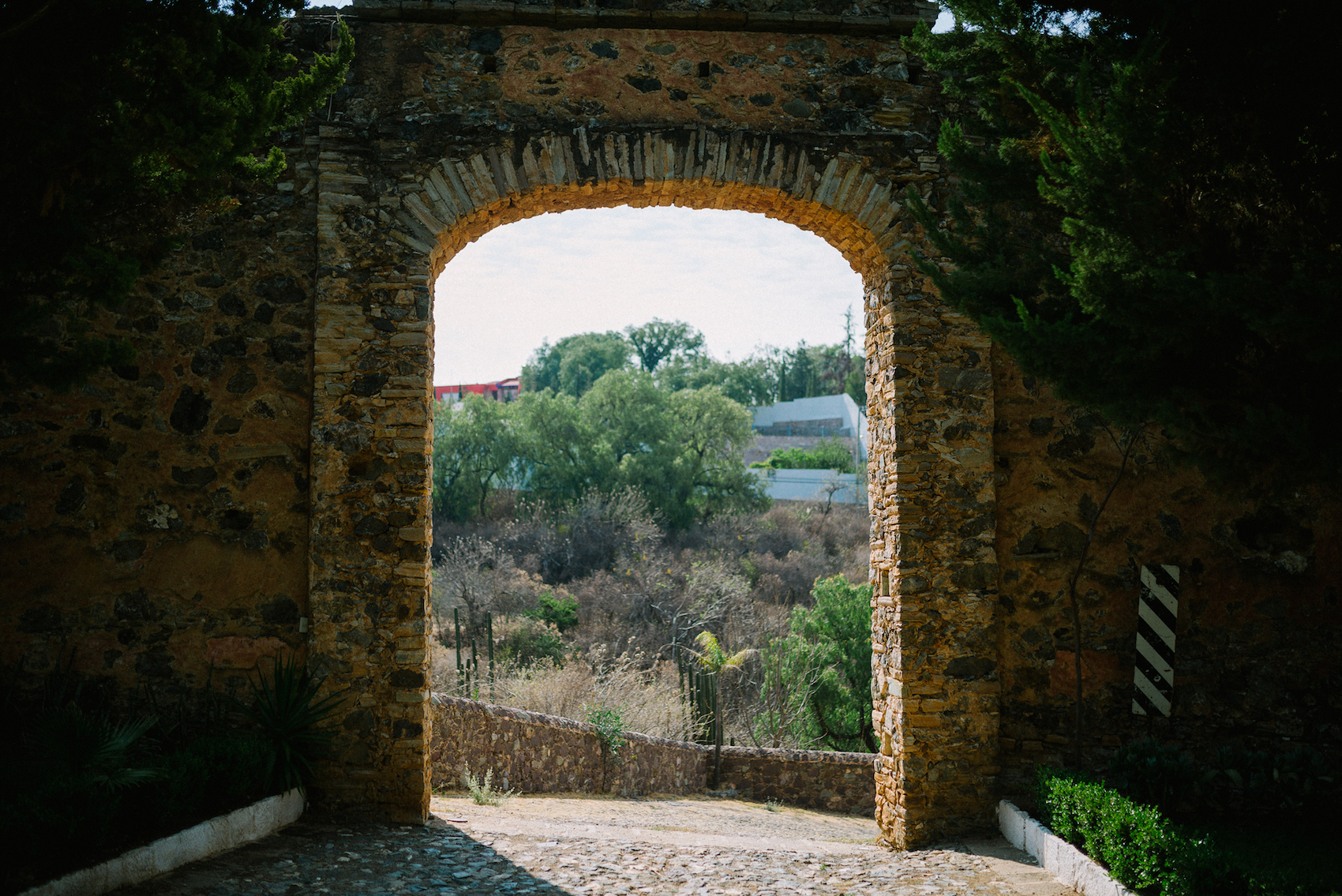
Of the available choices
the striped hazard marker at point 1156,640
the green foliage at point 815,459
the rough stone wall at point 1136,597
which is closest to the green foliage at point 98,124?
the rough stone wall at point 1136,597

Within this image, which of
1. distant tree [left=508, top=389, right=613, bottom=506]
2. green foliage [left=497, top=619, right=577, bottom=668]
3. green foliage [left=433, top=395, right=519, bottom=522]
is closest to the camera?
green foliage [left=497, top=619, right=577, bottom=668]

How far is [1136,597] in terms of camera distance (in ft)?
17.8

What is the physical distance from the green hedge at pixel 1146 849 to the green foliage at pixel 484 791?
4224mm

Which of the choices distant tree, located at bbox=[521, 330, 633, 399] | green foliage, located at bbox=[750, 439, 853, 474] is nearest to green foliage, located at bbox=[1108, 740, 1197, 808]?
green foliage, located at bbox=[750, 439, 853, 474]

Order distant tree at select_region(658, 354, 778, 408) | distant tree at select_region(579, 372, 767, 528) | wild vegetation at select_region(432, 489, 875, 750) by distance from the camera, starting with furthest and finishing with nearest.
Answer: distant tree at select_region(658, 354, 778, 408) < distant tree at select_region(579, 372, 767, 528) < wild vegetation at select_region(432, 489, 875, 750)

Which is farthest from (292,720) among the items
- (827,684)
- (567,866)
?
(827,684)

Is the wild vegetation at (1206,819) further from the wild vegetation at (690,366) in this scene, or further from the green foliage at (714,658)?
the wild vegetation at (690,366)

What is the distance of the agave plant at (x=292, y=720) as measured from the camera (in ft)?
16.0

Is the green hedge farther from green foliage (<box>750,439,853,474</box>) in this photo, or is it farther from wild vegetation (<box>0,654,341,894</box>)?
green foliage (<box>750,439,853,474</box>)

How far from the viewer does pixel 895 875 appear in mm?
4633

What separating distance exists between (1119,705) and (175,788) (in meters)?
5.17

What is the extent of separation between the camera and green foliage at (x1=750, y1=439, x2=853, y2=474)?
104ft

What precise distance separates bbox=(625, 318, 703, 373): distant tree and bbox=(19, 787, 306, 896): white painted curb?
1776 inches

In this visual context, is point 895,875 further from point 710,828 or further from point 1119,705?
point 710,828
